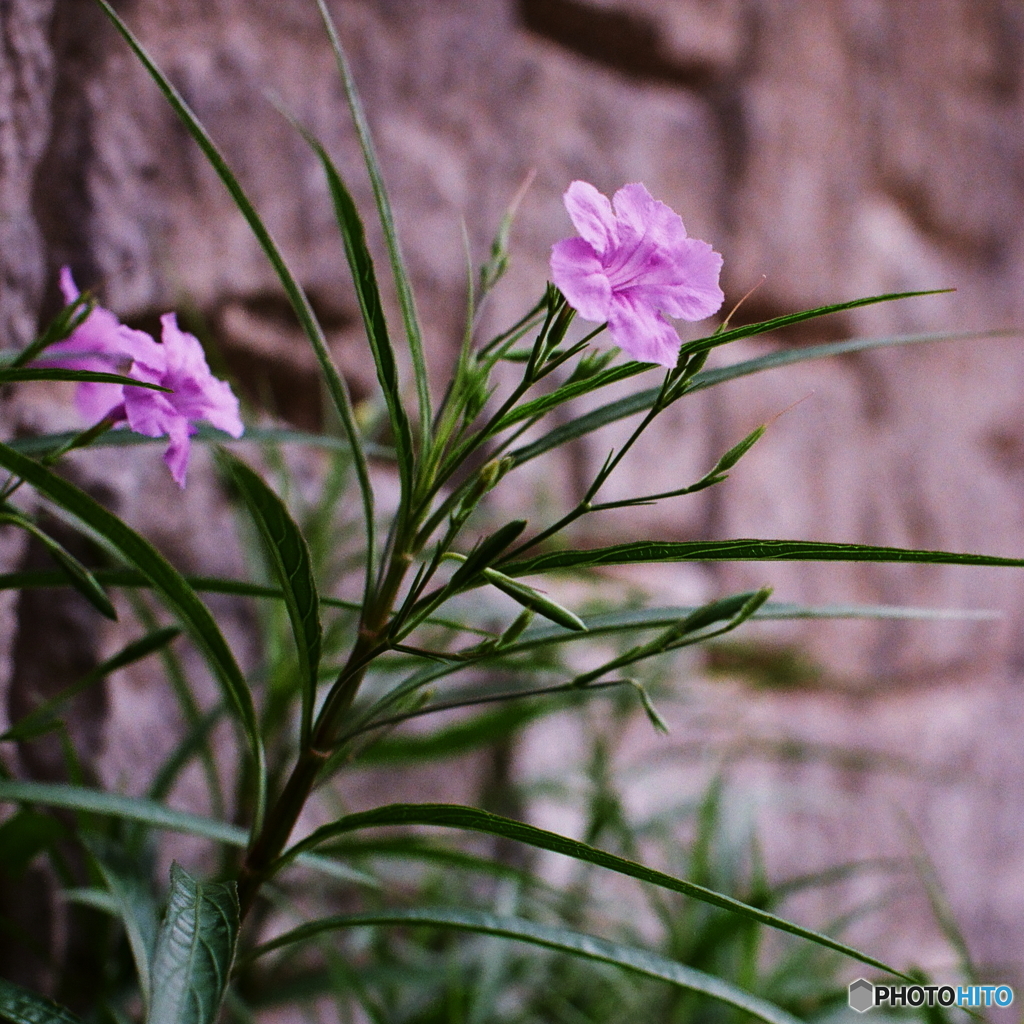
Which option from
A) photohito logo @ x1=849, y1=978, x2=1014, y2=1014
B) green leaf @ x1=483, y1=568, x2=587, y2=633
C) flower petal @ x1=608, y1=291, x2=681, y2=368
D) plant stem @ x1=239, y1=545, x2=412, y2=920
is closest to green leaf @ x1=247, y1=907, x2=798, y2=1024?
plant stem @ x1=239, y1=545, x2=412, y2=920

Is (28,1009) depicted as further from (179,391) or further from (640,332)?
(640,332)

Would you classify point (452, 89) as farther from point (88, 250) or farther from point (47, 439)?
point (47, 439)

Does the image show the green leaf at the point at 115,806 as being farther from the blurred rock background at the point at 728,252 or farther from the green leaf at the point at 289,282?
the blurred rock background at the point at 728,252

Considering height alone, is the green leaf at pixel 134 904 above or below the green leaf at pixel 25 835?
below

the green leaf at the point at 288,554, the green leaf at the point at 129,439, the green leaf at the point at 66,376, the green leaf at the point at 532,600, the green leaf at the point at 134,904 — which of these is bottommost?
the green leaf at the point at 134,904

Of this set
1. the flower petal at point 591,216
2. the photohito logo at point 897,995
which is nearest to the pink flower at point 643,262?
the flower petal at point 591,216

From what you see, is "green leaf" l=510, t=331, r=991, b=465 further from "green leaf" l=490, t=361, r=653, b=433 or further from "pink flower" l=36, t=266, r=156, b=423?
"pink flower" l=36, t=266, r=156, b=423

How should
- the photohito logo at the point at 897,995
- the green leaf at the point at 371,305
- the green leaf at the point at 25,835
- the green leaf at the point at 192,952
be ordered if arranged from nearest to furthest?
1. the green leaf at the point at 192,952
2. the green leaf at the point at 371,305
3. the green leaf at the point at 25,835
4. the photohito logo at the point at 897,995
